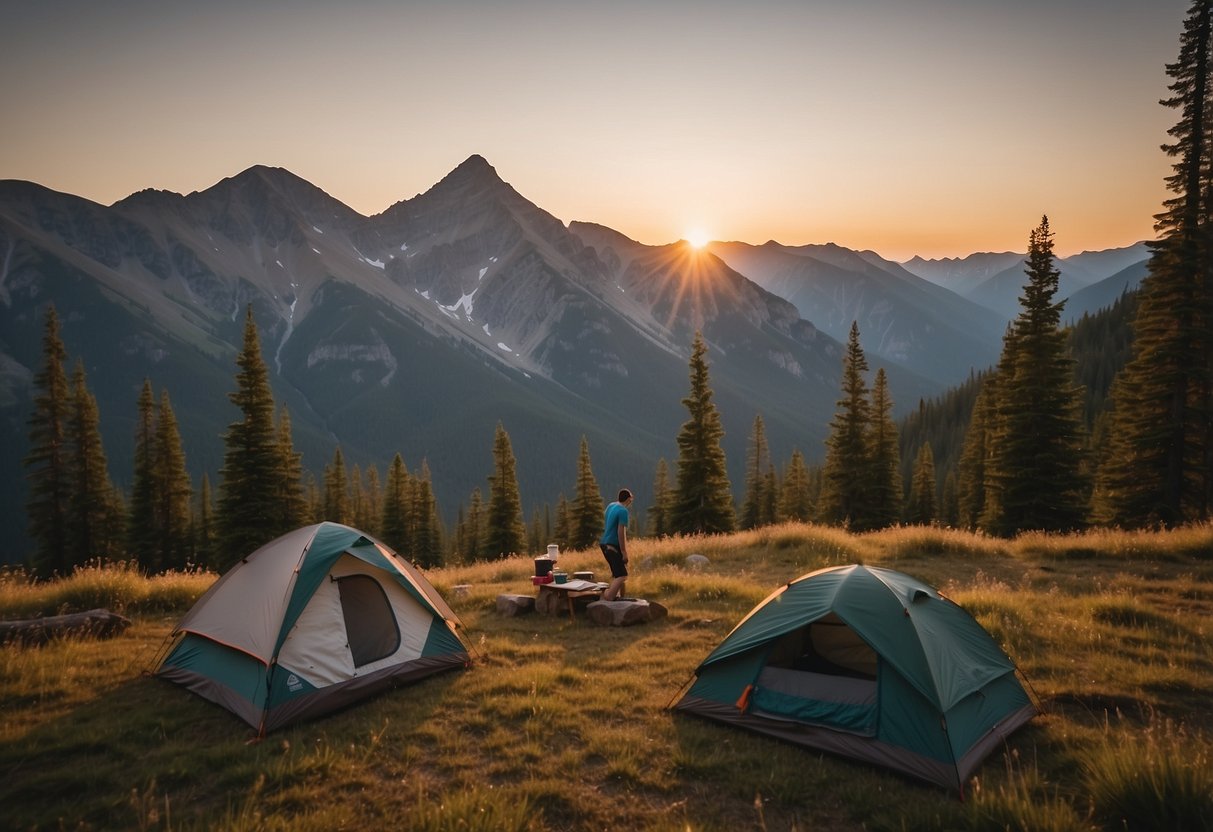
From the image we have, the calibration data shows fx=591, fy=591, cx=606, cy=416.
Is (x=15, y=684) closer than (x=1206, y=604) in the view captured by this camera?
Yes

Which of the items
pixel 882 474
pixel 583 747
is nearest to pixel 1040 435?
pixel 882 474

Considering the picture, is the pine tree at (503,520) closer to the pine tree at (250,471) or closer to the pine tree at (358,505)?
the pine tree at (250,471)

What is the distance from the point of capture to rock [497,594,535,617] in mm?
13164

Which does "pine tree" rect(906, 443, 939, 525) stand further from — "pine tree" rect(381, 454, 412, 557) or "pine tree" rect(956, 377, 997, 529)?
"pine tree" rect(381, 454, 412, 557)

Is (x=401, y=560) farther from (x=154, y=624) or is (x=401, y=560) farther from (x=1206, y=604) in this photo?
(x=1206, y=604)

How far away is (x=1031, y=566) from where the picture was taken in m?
15.7

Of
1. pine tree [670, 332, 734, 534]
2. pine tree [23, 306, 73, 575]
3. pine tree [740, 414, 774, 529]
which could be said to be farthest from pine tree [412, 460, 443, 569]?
pine tree [740, 414, 774, 529]

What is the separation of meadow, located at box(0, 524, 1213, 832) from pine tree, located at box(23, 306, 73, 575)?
33367mm

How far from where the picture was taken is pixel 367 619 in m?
9.10

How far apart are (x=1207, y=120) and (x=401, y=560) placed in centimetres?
3056

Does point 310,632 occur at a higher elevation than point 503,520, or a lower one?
higher

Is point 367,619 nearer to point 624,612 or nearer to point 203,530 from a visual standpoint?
point 624,612

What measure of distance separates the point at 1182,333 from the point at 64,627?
33084 millimetres

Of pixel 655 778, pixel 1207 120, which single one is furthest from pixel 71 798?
pixel 1207 120
